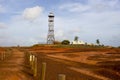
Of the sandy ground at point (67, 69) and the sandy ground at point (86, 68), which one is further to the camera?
the sandy ground at point (86, 68)

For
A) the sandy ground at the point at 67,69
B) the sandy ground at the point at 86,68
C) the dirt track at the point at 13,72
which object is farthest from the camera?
the sandy ground at the point at 86,68

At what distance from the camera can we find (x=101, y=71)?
2466 cm

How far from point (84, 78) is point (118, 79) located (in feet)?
7.91

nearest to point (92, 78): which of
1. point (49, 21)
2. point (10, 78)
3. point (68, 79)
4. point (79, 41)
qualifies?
point (68, 79)

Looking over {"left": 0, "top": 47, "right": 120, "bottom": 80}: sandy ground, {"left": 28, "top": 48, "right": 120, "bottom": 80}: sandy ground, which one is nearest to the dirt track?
{"left": 0, "top": 47, "right": 120, "bottom": 80}: sandy ground

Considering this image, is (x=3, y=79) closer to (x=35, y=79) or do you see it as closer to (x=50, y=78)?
(x=35, y=79)

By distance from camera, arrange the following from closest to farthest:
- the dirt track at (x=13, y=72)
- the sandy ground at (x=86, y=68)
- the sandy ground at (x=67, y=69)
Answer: the dirt track at (x=13, y=72), the sandy ground at (x=67, y=69), the sandy ground at (x=86, y=68)

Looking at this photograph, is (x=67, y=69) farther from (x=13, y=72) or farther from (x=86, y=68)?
(x=13, y=72)

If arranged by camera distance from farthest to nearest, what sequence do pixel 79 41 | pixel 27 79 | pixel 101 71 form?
1. pixel 79 41
2. pixel 101 71
3. pixel 27 79

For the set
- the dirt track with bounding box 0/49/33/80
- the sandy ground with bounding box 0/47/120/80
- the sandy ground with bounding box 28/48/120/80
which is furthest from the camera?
the sandy ground with bounding box 28/48/120/80

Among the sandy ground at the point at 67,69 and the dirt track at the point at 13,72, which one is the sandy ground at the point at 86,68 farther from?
the dirt track at the point at 13,72

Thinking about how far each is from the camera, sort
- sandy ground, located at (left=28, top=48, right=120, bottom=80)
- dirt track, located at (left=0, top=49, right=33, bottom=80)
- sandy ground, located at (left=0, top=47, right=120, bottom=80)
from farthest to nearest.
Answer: sandy ground, located at (left=28, top=48, right=120, bottom=80) < sandy ground, located at (left=0, top=47, right=120, bottom=80) < dirt track, located at (left=0, top=49, right=33, bottom=80)

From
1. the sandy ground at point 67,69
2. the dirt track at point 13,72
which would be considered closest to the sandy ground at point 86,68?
the sandy ground at point 67,69

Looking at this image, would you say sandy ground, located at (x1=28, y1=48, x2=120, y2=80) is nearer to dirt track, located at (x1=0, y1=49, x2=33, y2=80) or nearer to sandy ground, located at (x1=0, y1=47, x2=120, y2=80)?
sandy ground, located at (x1=0, y1=47, x2=120, y2=80)
